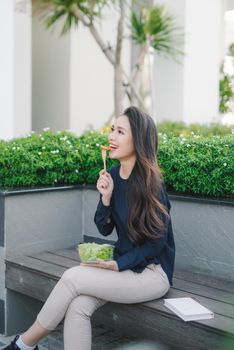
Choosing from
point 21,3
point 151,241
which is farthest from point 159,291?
point 21,3

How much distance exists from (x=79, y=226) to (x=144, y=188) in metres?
1.23

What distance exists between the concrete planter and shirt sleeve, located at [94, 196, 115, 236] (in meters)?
0.52

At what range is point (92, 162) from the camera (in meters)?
3.86

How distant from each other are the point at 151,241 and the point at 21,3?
220 inches

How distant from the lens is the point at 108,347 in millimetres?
3453

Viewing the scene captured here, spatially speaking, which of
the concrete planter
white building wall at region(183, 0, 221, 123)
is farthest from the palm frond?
the concrete planter

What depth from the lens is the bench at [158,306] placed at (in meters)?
2.47

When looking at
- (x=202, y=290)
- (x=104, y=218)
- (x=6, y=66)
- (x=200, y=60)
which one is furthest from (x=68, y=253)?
(x=200, y=60)

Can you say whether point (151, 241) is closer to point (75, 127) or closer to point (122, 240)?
point (122, 240)

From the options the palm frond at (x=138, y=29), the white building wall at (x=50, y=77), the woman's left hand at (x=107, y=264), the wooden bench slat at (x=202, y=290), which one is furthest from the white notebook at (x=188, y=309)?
the white building wall at (x=50, y=77)

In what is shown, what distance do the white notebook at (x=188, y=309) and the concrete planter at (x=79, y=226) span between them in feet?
1.82

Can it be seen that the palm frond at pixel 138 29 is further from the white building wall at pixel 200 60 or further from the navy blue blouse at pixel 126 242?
the navy blue blouse at pixel 126 242

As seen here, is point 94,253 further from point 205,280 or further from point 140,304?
point 205,280

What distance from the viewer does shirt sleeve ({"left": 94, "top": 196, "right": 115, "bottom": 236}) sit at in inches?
114
